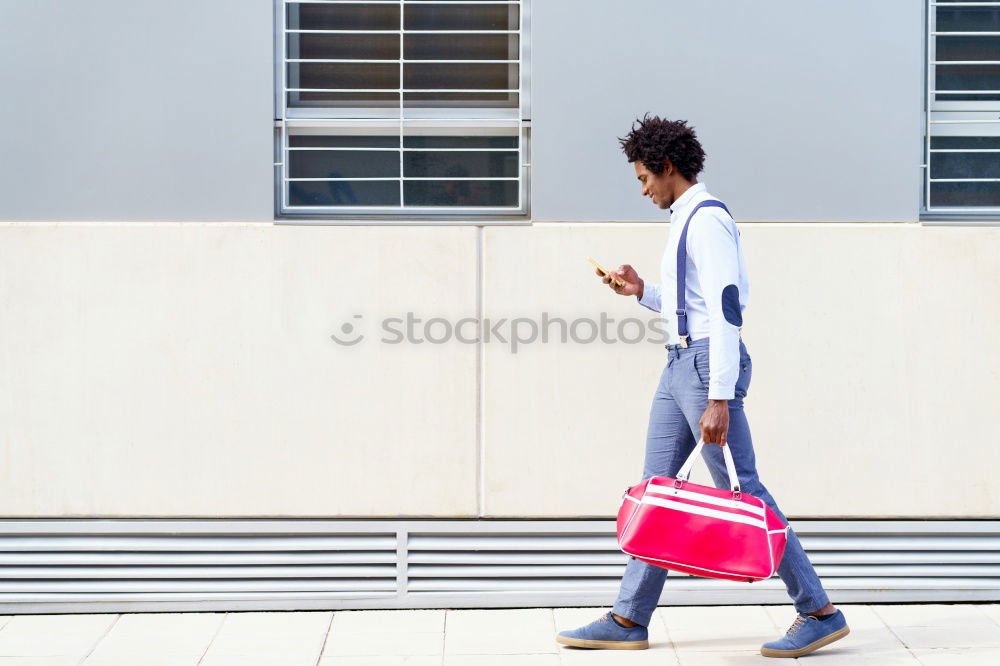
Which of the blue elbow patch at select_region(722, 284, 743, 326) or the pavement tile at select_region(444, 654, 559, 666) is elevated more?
the blue elbow patch at select_region(722, 284, 743, 326)

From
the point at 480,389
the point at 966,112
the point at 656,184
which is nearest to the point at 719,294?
the point at 656,184

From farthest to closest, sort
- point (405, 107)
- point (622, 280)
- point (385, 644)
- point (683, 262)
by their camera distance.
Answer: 1. point (405, 107)
2. point (385, 644)
3. point (622, 280)
4. point (683, 262)

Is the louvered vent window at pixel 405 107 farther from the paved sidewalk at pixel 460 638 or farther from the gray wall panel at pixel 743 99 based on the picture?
the paved sidewalk at pixel 460 638

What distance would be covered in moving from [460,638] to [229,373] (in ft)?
4.54

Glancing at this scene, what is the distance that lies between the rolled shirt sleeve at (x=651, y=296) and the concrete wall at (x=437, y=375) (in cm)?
45

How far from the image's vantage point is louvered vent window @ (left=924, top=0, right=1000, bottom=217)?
4.80 meters

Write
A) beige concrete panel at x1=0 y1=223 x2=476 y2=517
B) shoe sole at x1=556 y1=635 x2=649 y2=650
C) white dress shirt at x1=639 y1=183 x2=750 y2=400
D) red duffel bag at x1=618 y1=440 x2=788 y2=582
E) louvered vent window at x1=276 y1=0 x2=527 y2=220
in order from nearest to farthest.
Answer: red duffel bag at x1=618 y1=440 x2=788 y2=582 < white dress shirt at x1=639 y1=183 x2=750 y2=400 < shoe sole at x1=556 y1=635 x2=649 y2=650 < beige concrete panel at x1=0 y1=223 x2=476 y2=517 < louvered vent window at x1=276 y1=0 x2=527 y2=220

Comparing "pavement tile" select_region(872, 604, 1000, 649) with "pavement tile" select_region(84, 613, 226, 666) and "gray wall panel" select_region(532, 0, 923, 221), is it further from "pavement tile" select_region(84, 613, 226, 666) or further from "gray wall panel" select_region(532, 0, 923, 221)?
"pavement tile" select_region(84, 613, 226, 666)

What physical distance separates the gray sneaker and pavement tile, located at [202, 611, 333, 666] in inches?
37.4

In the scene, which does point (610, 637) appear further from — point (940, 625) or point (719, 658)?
point (940, 625)

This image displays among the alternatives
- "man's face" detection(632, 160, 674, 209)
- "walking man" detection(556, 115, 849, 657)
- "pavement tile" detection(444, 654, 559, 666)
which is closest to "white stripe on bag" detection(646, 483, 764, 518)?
"walking man" detection(556, 115, 849, 657)

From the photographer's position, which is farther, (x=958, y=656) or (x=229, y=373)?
(x=229, y=373)

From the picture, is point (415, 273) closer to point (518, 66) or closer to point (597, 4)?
point (518, 66)

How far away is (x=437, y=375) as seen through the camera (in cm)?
458
